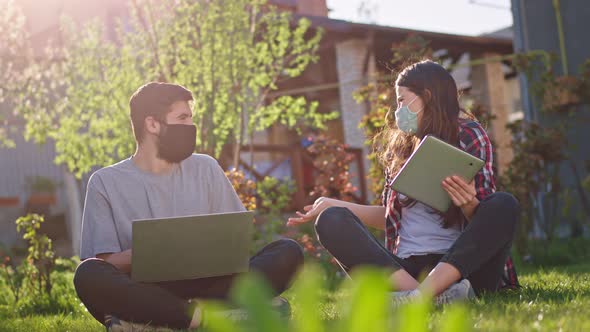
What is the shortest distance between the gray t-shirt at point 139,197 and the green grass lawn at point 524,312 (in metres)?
0.47

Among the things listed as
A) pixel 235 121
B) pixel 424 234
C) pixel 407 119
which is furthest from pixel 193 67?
pixel 424 234

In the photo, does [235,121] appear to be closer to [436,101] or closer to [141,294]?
[436,101]

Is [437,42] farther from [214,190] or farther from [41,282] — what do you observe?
[214,190]

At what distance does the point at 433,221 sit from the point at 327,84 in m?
13.6

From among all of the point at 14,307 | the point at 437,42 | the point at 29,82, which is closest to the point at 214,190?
the point at 14,307

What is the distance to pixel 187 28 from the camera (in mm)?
7676

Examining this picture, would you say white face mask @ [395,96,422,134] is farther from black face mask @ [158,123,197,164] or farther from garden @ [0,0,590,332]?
black face mask @ [158,123,197,164]

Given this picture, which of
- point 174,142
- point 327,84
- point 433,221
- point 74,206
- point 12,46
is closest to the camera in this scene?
point 433,221

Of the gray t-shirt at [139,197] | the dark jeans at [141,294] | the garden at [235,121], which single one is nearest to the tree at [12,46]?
the garden at [235,121]

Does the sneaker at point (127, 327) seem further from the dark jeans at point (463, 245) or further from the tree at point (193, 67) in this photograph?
the tree at point (193, 67)

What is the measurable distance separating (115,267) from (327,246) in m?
0.92

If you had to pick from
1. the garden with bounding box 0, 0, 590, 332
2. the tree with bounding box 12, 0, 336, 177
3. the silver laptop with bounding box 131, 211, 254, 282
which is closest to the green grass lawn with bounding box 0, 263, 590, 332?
the garden with bounding box 0, 0, 590, 332

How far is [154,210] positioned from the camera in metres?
3.58

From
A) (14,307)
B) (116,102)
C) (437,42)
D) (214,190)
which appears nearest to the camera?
(214,190)
